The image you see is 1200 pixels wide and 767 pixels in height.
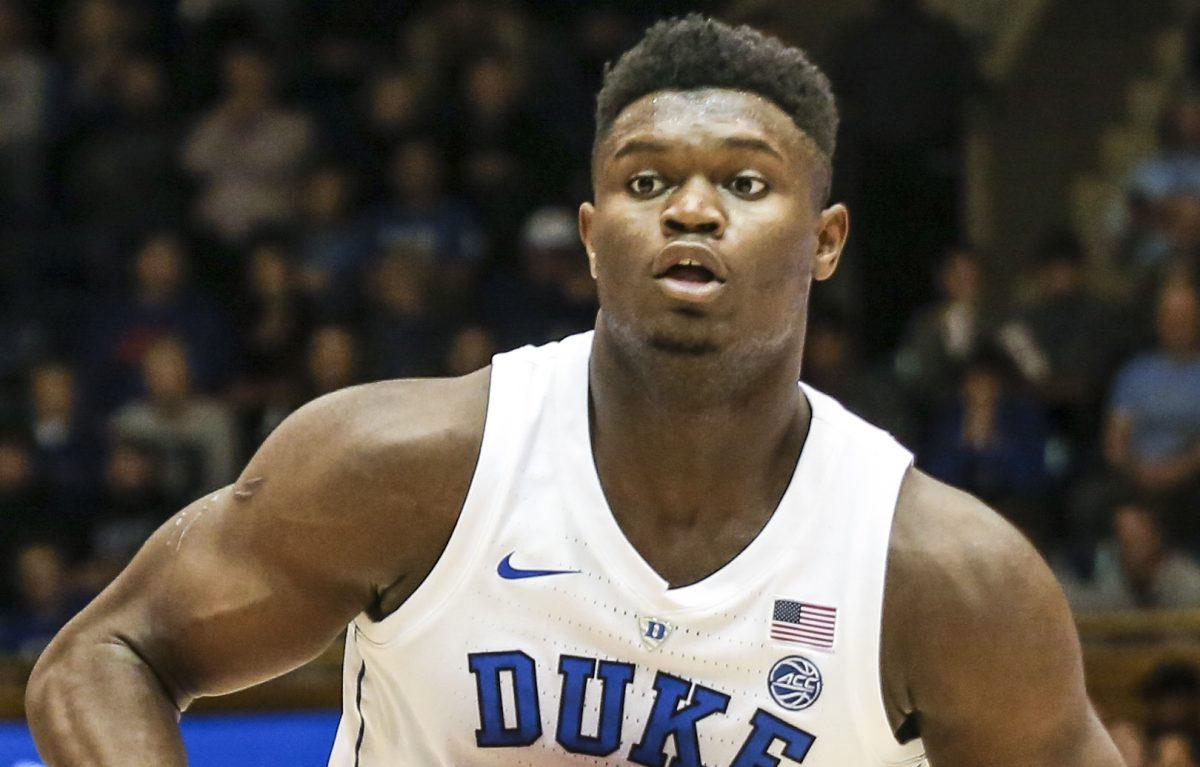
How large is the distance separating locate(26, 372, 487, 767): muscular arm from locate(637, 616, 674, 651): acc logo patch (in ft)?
1.09

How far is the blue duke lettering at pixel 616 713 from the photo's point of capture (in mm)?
3055

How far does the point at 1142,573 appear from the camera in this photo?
731 cm

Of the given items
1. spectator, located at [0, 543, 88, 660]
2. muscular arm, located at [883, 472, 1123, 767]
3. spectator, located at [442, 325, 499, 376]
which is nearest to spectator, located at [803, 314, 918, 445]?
spectator, located at [442, 325, 499, 376]

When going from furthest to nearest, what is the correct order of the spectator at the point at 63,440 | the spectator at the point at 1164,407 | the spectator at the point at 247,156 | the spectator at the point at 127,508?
the spectator at the point at 247,156 < the spectator at the point at 63,440 < the spectator at the point at 127,508 < the spectator at the point at 1164,407

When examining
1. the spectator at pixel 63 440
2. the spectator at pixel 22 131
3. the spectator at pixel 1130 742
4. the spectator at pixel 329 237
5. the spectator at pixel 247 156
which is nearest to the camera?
the spectator at pixel 1130 742

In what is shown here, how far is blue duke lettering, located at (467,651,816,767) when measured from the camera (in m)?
3.05

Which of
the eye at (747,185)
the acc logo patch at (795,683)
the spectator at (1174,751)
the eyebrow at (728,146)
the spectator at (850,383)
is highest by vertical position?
the spectator at (850,383)

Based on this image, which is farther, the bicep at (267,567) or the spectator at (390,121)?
the spectator at (390,121)

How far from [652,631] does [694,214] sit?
66 cm

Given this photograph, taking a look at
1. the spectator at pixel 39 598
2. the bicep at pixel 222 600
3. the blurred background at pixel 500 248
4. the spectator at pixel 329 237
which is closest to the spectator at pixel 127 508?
the blurred background at pixel 500 248

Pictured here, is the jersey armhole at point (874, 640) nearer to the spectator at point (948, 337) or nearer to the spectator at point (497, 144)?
the spectator at point (948, 337)

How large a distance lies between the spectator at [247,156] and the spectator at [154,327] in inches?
24.3

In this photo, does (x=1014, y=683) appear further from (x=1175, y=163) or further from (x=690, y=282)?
(x=1175, y=163)

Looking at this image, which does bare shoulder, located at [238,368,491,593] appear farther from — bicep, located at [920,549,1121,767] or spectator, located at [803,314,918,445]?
spectator, located at [803,314,918,445]
